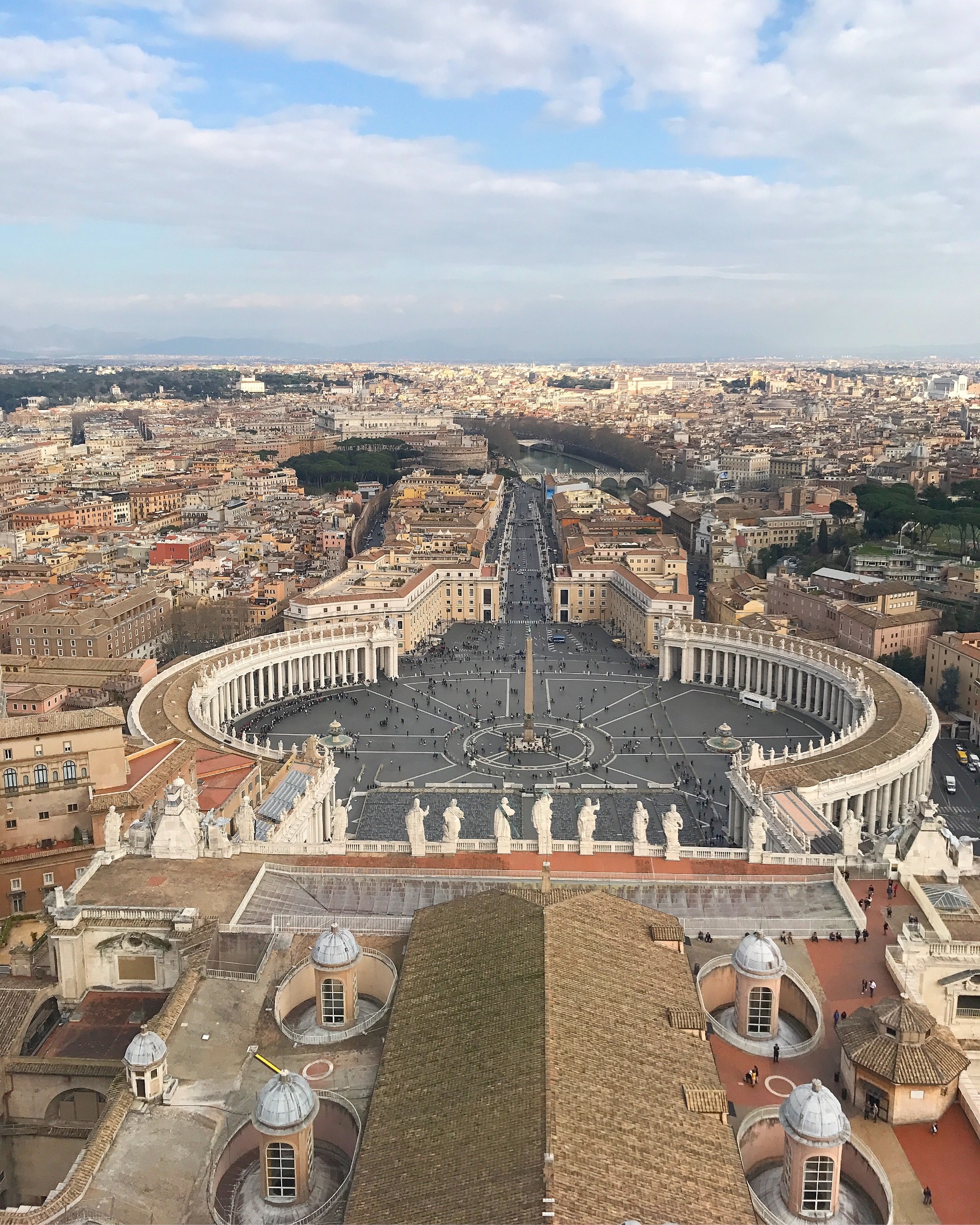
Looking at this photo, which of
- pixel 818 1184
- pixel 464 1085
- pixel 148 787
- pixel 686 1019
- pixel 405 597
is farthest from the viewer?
pixel 405 597

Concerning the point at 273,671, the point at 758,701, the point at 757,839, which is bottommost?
the point at 758,701

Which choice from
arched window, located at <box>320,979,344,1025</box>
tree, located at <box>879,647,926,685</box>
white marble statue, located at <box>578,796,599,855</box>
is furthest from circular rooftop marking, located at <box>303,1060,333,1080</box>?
tree, located at <box>879,647,926,685</box>

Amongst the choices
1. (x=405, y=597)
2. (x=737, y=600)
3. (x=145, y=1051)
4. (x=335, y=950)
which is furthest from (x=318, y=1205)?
(x=737, y=600)

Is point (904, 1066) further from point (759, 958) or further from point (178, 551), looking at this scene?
point (178, 551)

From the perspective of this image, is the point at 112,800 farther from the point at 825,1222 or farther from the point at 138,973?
the point at 825,1222

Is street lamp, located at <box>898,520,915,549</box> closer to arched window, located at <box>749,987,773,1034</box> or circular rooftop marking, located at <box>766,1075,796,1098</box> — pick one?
arched window, located at <box>749,987,773,1034</box>

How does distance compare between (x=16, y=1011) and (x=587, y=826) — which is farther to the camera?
(x=587, y=826)
